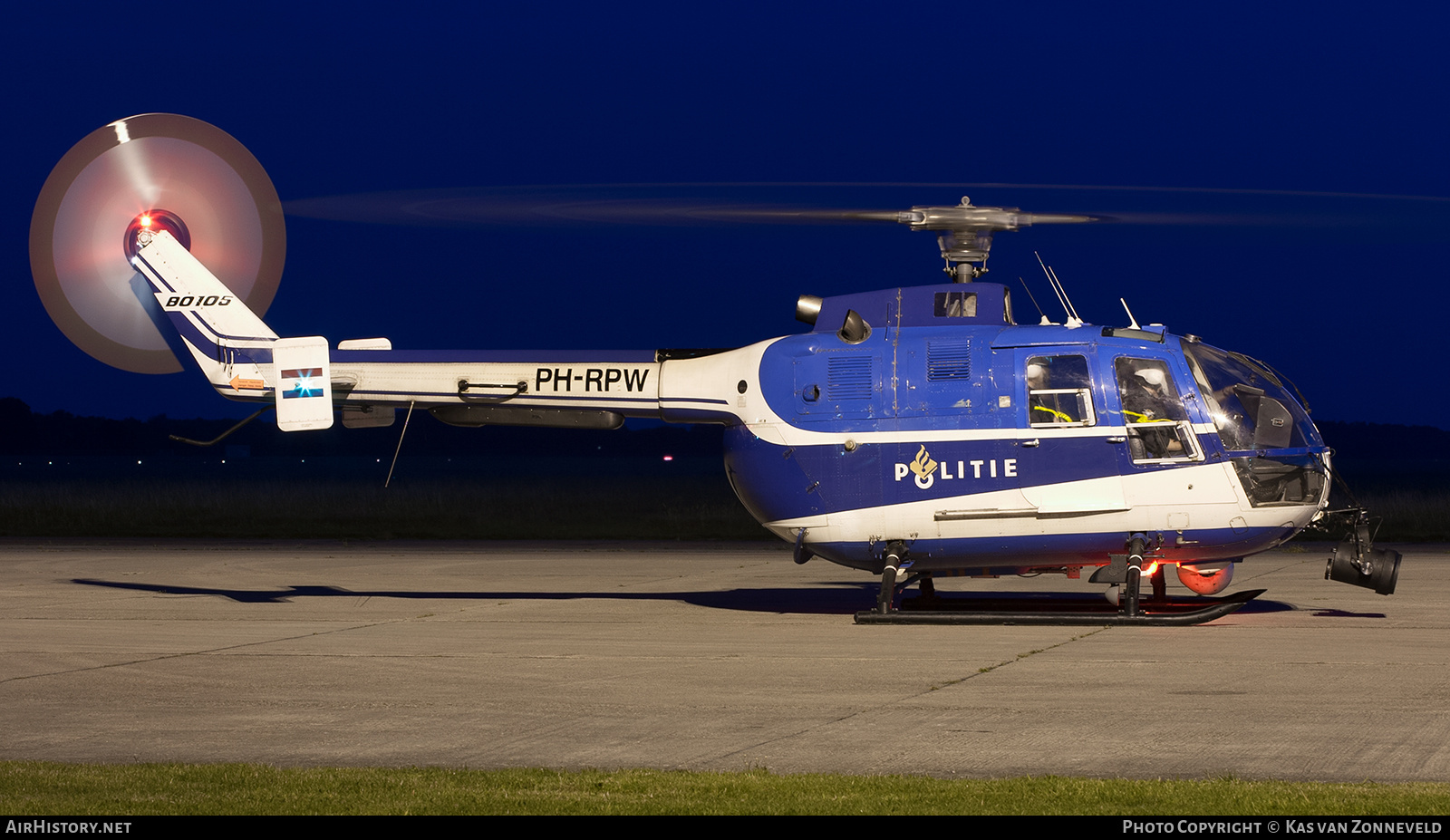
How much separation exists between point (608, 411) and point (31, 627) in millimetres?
7250

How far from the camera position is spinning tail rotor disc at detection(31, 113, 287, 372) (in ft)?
59.6

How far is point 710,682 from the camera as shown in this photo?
1195 centimetres

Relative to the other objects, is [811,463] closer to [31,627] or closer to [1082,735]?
[1082,735]

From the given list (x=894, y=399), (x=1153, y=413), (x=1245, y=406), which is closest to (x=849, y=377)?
(x=894, y=399)

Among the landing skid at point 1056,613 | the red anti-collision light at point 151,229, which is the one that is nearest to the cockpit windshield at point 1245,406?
the landing skid at point 1056,613

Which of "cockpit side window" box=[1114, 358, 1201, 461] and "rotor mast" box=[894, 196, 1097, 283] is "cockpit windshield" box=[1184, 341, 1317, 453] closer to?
"cockpit side window" box=[1114, 358, 1201, 461]

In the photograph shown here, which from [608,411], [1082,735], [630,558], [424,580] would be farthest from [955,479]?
[630,558]

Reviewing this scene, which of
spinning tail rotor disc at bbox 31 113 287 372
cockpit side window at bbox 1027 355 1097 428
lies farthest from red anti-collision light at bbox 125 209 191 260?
cockpit side window at bbox 1027 355 1097 428

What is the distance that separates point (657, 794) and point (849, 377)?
874cm

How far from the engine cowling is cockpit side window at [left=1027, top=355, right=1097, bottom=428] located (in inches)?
122

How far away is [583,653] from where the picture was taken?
45.4 feet

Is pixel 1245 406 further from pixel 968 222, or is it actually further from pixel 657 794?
pixel 657 794
